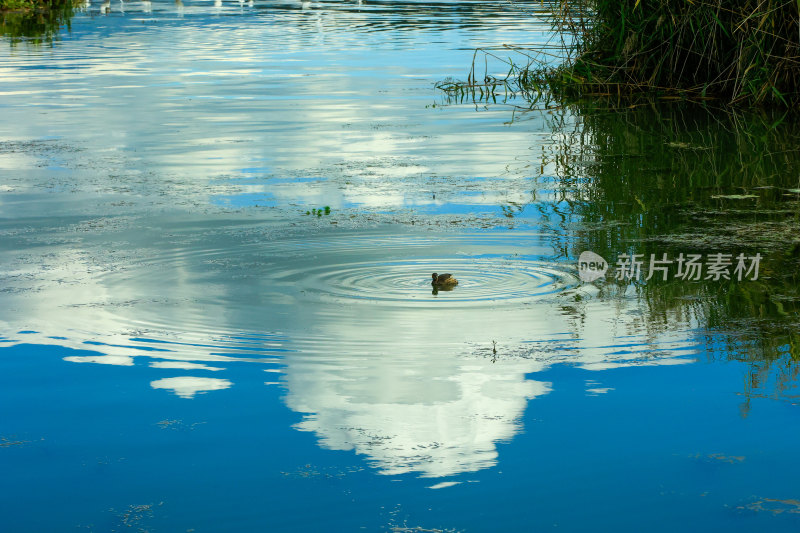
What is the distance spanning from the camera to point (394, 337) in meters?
5.28

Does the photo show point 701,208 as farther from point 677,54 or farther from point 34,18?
point 34,18

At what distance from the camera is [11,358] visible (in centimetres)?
516

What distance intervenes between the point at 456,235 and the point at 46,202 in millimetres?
3113

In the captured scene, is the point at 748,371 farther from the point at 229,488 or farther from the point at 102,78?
the point at 102,78

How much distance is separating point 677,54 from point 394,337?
9.41 m

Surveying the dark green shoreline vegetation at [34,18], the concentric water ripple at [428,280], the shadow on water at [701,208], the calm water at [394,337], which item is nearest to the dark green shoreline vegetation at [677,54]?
the shadow on water at [701,208]

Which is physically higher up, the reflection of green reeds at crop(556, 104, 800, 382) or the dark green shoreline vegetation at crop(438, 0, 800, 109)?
the dark green shoreline vegetation at crop(438, 0, 800, 109)

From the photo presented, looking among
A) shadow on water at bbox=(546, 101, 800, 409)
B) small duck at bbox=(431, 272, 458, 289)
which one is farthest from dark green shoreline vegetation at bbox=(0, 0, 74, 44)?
small duck at bbox=(431, 272, 458, 289)

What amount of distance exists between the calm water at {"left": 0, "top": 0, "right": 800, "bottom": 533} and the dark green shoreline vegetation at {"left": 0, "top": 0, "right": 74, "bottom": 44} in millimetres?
16897

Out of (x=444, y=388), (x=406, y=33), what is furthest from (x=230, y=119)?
(x=406, y=33)

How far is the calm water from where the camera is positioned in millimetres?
3811

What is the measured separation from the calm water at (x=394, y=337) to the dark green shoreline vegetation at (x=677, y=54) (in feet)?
4.29

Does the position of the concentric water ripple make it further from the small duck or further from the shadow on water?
the shadow on water

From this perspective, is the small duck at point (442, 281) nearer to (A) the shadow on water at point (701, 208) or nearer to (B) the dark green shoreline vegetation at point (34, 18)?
(A) the shadow on water at point (701, 208)
